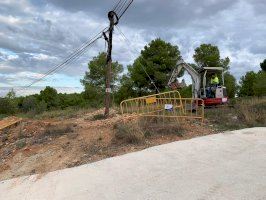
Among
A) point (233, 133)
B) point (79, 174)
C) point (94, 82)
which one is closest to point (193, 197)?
point (79, 174)

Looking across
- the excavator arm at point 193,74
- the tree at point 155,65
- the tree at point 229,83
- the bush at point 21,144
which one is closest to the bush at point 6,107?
the tree at point 155,65

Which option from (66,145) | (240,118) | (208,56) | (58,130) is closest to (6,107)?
(208,56)

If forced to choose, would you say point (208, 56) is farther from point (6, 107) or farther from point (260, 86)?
point (6, 107)

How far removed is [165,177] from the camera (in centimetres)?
1047

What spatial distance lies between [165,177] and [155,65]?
4045 cm

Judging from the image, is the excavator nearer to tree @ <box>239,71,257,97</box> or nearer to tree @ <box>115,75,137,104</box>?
tree @ <box>115,75,137,104</box>

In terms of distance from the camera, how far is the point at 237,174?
10273mm

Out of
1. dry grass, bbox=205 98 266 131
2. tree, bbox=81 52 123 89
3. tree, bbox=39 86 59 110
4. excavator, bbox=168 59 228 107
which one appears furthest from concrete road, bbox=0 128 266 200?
tree, bbox=39 86 59 110

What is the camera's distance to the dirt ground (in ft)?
41.4

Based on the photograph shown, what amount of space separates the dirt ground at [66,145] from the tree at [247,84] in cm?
4398

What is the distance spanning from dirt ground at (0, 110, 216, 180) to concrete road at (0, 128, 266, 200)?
71 cm

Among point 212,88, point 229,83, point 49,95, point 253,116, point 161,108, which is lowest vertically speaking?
point 253,116

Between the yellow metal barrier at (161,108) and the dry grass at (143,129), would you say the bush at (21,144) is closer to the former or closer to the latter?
the dry grass at (143,129)

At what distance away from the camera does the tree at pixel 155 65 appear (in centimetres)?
4963
